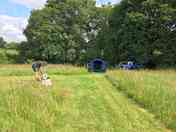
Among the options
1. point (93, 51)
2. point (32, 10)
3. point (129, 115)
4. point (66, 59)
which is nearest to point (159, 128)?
point (129, 115)

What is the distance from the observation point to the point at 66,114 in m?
9.19

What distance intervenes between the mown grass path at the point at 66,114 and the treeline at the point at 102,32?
22.7 metres

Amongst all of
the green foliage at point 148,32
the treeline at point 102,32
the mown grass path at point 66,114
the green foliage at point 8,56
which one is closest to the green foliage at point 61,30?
the treeline at point 102,32

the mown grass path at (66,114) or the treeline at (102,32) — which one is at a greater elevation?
the treeline at (102,32)

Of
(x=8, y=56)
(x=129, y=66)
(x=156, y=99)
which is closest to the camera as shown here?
(x=156, y=99)

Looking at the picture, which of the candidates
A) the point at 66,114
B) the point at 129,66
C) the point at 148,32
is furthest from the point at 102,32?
the point at 66,114

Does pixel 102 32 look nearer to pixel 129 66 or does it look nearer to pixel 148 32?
pixel 148 32

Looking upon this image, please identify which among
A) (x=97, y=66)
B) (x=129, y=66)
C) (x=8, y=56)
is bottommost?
(x=129, y=66)

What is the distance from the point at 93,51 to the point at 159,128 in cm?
3593

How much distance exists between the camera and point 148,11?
3478cm

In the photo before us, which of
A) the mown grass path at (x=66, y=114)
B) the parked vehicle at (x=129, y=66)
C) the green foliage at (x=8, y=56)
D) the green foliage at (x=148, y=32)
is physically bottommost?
the mown grass path at (x=66, y=114)

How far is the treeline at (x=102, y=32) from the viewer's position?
3359 centimetres

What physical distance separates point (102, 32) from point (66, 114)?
115ft

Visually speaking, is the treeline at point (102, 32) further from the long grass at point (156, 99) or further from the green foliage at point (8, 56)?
the long grass at point (156, 99)
